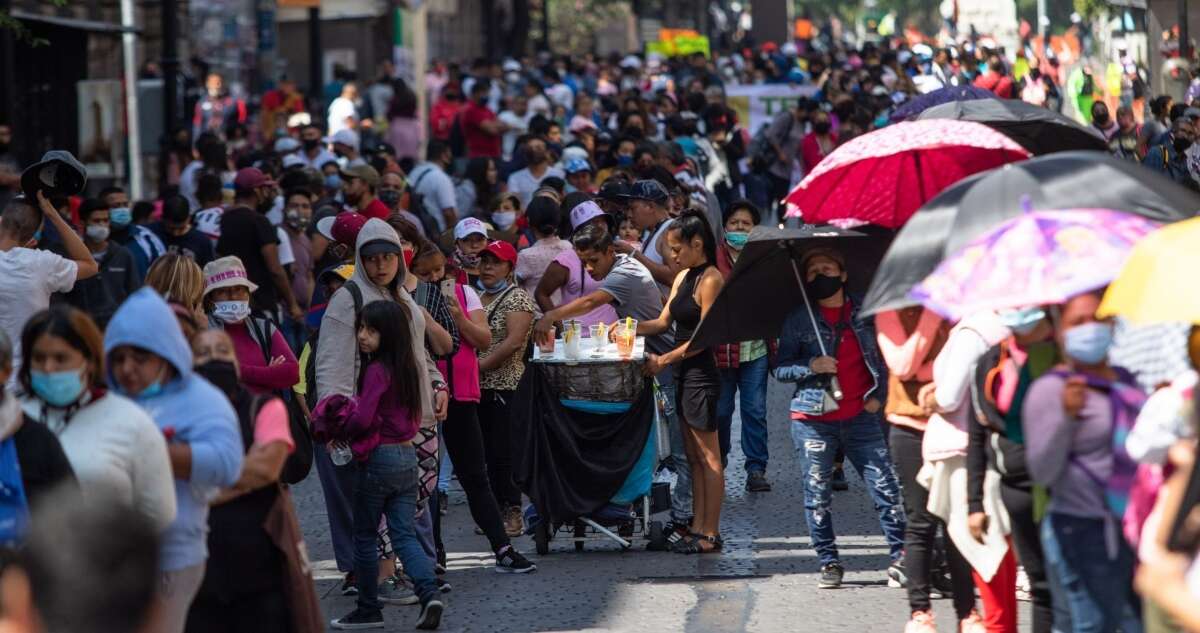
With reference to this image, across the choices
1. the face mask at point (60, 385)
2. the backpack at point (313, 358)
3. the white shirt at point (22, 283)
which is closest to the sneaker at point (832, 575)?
the backpack at point (313, 358)

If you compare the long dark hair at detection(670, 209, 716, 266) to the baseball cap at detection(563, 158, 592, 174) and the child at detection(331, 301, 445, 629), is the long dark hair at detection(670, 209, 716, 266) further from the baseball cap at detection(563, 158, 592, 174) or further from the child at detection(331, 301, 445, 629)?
the baseball cap at detection(563, 158, 592, 174)

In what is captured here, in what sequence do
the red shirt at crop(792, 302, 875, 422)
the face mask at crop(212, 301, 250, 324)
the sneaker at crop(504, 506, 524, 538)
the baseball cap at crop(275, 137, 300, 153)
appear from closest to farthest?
1. the face mask at crop(212, 301, 250, 324)
2. the red shirt at crop(792, 302, 875, 422)
3. the sneaker at crop(504, 506, 524, 538)
4. the baseball cap at crop(275, 137, 300, 153)

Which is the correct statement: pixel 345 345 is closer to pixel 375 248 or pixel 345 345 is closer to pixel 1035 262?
pixel 375 248

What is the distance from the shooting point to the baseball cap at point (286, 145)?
20453 mm

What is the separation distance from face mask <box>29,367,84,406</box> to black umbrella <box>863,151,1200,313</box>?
2417mm

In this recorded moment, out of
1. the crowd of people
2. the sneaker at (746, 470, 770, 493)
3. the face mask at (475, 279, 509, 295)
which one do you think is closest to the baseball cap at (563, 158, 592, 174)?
the crowd of people

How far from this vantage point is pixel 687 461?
1055 centimetres

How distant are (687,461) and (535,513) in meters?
0.81

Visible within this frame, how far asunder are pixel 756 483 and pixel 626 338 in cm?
191

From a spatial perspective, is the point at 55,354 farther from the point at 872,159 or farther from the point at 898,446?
the point at 872,159

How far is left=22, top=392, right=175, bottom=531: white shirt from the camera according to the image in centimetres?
572

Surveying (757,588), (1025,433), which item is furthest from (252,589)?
(757,588)

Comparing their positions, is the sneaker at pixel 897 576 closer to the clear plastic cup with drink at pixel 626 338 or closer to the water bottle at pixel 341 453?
the clear plastic cup with drink at pixel 626 338

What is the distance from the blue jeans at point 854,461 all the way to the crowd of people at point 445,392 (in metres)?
0.01
